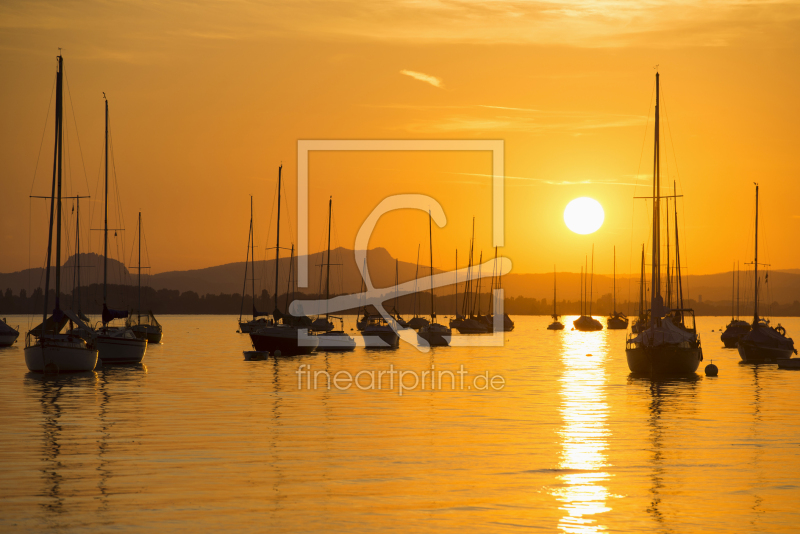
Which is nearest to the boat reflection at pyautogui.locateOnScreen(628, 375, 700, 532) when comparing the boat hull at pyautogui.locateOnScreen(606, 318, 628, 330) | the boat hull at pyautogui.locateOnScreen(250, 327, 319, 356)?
the boat hull at pyautogui.locateOnScreen(250, 327, 319, 356)

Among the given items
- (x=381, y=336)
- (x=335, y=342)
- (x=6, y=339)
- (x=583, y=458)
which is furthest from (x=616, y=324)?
(x=583, y=458)

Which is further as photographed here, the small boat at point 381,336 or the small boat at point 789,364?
the small boat at point 381,336

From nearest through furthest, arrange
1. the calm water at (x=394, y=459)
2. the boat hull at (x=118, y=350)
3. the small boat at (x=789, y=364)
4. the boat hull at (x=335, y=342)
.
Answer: the calm water at (x=394, y=459) < the boat hull at (x=118, y=350) < the small boat at (x=789, y=364) < the boat hull at (x=335, y=342)

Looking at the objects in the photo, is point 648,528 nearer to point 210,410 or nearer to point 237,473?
point 237,473

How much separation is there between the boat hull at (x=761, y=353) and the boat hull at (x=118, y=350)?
49.0 meters

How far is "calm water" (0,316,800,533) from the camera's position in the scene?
659 inches

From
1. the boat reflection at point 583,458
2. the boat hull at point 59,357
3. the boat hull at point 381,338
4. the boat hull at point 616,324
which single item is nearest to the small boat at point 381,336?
the boat hull at point 381,338

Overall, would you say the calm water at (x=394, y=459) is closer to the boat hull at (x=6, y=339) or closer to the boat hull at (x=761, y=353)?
the boat hull at (x=761, y=353)

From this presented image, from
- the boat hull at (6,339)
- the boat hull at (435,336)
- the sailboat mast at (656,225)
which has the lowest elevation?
the boat hull at (6,339)

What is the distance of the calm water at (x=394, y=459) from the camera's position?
16750 mm

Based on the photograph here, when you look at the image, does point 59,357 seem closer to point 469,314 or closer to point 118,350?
point 118,350

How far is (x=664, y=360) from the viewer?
168ft

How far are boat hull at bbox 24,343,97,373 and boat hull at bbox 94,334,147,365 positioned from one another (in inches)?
347

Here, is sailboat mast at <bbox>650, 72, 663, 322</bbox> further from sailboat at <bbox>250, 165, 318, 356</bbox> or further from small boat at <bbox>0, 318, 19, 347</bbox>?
→ small boat at <bbox>0, 318, 19, 347</bbox>
